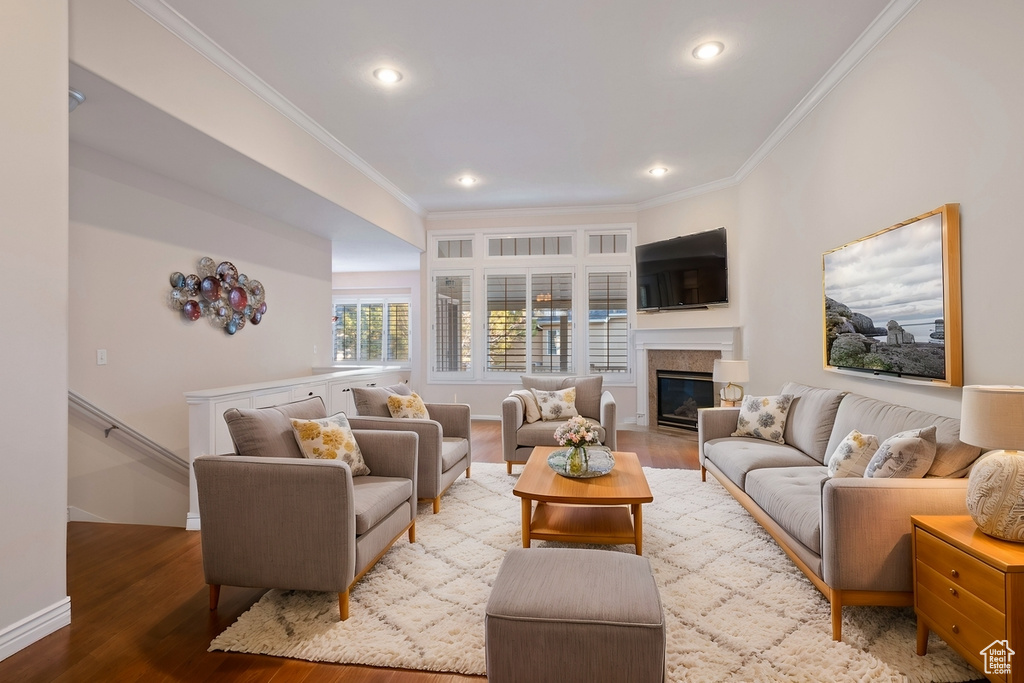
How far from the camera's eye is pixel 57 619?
2.17m

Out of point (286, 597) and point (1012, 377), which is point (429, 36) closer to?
point (286, 597)

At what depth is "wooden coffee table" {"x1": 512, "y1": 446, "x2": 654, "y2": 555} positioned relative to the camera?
2664mm

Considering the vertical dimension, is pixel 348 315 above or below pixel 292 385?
above

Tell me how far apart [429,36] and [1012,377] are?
3.41m

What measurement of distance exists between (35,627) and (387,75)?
3.46 meters

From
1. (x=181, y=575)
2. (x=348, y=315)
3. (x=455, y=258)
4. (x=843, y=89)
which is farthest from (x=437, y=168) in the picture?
(x=348, y=315)

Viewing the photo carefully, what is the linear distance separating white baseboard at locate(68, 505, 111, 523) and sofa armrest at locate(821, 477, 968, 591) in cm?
455

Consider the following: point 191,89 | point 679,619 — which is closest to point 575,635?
point 679,619

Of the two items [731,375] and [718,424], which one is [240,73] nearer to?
[718,424]

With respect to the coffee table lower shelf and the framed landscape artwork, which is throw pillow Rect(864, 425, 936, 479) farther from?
the coffee table lower shelf

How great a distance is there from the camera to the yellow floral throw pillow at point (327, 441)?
2.66 metres

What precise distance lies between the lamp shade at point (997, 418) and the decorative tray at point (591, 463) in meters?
1.71

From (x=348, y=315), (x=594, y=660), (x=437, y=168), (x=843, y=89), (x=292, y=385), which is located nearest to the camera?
(x=594, y=660)

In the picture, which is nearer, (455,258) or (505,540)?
(505,540)
